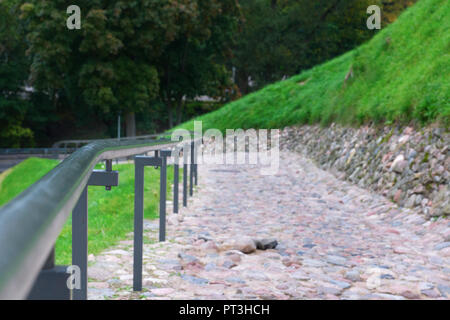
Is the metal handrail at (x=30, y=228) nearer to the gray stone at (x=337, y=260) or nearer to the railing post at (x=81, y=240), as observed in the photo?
the railing post at (x=81, y=240)

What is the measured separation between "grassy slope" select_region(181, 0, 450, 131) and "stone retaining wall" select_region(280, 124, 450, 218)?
1.06ft

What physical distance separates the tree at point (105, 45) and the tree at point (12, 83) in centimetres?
685

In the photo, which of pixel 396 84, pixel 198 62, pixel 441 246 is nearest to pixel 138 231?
pixel 441 246

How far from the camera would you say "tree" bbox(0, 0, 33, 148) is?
40.6 meters

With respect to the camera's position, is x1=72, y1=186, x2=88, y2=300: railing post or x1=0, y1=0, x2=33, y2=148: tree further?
x1=0, y1=0, x2=33, y2=148: tree

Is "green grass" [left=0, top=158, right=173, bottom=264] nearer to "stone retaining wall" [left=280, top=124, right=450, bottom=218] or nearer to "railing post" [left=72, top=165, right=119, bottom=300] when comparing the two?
"railing post" [left=72, top=165, right=119, bottom=300]

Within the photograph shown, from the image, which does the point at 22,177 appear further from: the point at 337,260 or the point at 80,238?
the point at 80,238

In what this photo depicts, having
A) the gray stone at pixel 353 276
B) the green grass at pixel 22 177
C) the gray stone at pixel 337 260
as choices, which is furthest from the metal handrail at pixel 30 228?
the green grass at pixel 22 177

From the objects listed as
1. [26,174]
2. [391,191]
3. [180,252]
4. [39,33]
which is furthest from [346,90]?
[39,33]

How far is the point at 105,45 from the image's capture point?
1252 inches

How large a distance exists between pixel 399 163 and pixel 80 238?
23.1ft

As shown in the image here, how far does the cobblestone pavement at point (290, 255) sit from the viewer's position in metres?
3.56

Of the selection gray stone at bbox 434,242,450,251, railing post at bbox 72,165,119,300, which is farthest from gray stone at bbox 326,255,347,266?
railing post at bbox 72,165,119,300

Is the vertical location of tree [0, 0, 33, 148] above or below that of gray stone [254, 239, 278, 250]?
above
